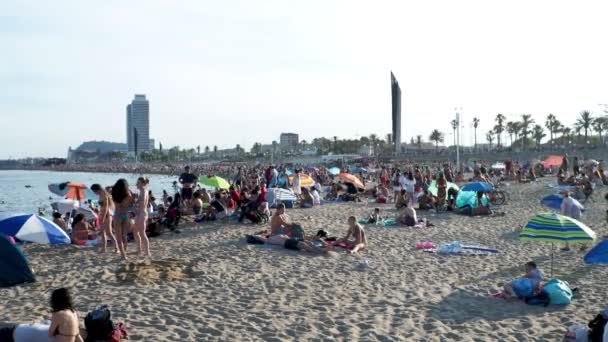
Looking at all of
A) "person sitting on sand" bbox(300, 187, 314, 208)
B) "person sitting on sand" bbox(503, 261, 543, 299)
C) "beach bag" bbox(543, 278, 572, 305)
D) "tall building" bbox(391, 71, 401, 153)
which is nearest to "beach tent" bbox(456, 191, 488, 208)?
"person sitting on sand" bbox(300, 187, 314, 208)

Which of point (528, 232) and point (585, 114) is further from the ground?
point (585, 114)

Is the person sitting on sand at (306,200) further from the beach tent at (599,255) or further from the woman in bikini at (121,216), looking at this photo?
the beach tent at (599,255)

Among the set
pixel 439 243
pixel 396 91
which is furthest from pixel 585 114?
pixel 439 243

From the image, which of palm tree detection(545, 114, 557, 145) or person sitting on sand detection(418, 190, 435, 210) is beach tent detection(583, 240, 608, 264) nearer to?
person sitting on sand detection(418, 190, 435, 210)

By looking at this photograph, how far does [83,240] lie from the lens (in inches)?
380

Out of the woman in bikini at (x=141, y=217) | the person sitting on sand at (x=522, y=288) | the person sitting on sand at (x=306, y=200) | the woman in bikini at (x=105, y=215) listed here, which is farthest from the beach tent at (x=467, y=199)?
the woman in bikini at (x=105, y=215)

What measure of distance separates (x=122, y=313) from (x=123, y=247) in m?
2.64

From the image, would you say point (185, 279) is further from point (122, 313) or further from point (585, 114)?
point (585, 114)

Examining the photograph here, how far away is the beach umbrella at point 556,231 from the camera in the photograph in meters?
6.70

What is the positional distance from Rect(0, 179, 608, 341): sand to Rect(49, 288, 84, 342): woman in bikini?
35.9 inches

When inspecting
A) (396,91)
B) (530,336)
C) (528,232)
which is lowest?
(530,336)

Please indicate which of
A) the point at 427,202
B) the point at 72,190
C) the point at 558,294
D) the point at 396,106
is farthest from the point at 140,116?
the point at 558,294

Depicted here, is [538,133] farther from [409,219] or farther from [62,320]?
[62,320]

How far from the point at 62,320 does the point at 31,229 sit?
4.27 meters
